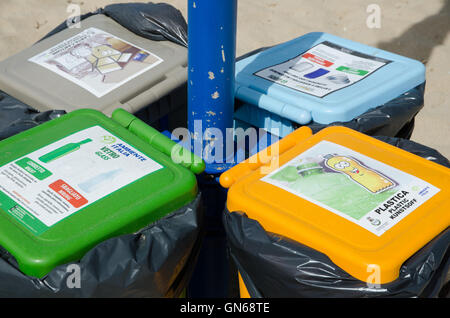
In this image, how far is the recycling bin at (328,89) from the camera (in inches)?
70.7

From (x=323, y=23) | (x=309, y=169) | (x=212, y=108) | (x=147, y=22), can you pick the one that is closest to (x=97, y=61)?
(x=147, y=22)

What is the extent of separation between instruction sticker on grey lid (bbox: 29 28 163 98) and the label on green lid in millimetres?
414

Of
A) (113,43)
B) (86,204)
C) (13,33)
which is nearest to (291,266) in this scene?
(86,204)

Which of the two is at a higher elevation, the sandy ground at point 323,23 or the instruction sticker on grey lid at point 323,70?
the instruction sticker on grey lid at point 323,70

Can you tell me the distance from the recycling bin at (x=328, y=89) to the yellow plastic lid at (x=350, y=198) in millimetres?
207

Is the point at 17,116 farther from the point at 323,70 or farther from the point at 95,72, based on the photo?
the point at 323,70

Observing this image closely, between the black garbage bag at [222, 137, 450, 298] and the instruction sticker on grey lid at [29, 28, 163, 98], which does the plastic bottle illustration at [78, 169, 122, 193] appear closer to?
the black garbage bag at [222, 137, 450, 298]

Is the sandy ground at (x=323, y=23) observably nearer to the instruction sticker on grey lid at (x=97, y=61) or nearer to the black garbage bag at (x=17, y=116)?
the instruction sticker on grey lid at (x=97, y=61)

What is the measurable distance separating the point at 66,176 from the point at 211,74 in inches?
19.5

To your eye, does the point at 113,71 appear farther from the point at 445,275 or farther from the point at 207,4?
the point at 445,275

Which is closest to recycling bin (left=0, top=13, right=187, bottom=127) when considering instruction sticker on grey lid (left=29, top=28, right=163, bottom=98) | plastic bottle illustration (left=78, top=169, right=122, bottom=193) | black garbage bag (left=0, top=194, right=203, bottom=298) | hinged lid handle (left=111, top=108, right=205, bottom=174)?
instruction sticker on grey lid (left=29, top=28, right=163, bottom=98)

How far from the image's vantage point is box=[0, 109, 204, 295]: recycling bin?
1.23 meters

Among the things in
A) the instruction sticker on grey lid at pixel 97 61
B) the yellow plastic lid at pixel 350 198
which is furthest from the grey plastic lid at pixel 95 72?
the yellow plastic lid at pixel 350 198
